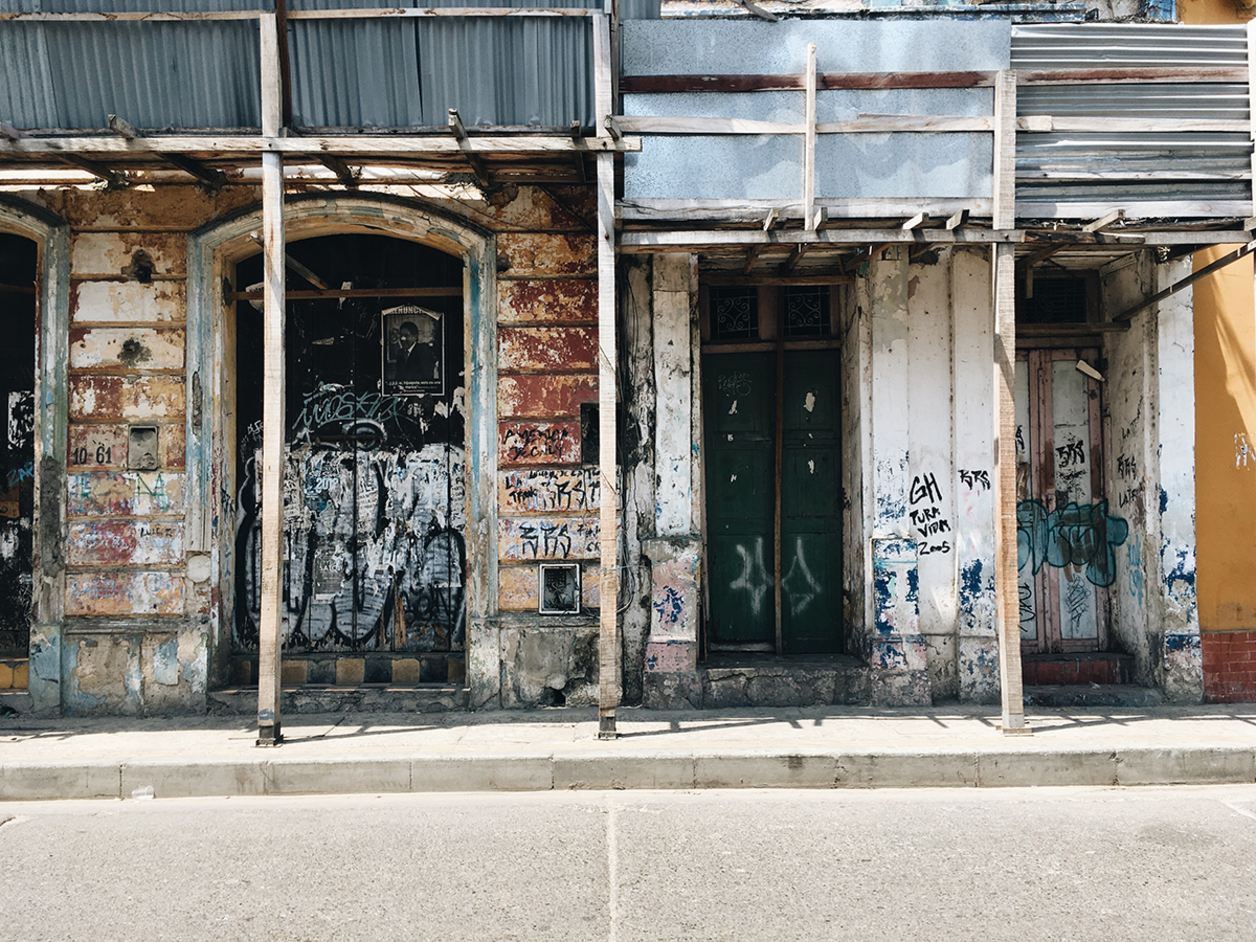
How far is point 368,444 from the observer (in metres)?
7.46

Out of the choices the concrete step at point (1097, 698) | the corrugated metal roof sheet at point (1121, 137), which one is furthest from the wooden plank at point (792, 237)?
the concrete step at point (1097, 698)

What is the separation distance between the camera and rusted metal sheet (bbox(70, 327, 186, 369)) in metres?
6.87

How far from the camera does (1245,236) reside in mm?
6121

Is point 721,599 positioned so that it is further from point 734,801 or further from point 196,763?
point 196,763

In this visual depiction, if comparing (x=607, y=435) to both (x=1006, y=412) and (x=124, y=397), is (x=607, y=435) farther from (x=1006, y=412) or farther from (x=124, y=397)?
(x=124, y=397)

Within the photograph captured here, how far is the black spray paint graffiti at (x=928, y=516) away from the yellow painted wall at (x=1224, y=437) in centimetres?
214

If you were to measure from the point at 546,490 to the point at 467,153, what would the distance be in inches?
102

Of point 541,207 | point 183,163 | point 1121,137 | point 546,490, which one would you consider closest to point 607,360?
point 546,490

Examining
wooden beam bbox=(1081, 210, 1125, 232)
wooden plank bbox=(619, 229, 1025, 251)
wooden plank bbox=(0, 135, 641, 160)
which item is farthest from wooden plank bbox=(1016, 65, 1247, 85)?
wooden plank bbox=(0, 135, 641, 160)

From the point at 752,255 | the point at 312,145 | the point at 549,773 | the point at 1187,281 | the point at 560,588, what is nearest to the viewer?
the point at 549,773

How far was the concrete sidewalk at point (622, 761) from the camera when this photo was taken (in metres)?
5.36

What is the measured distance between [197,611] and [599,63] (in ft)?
16.8

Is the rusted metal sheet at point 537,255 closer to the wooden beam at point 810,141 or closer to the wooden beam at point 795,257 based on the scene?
the wooden beam at point 795,257

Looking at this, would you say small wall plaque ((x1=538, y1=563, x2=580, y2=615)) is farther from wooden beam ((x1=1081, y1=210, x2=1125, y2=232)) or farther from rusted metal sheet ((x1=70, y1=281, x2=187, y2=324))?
wooden beam ((x1=1081, y1=210, x2=1125, y2=232))
